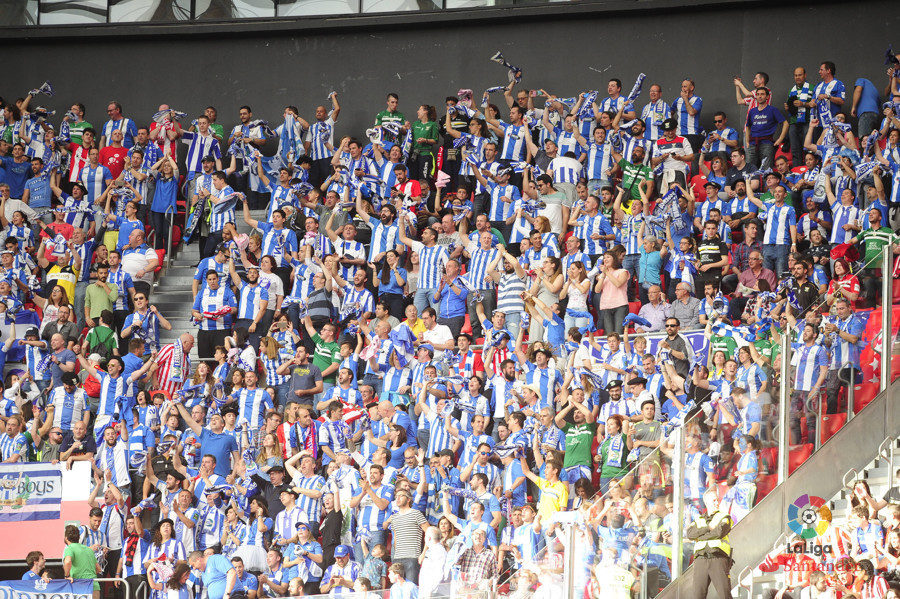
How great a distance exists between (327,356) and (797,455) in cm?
645

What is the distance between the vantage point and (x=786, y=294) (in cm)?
Answer: 1408

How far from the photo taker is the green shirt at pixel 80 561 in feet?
46.5

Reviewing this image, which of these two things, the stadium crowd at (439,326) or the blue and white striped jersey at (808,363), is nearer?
the blue and white striped jersey at (808,363)

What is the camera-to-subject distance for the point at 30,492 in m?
15.1

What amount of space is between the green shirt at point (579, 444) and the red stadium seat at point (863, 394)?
2.86m

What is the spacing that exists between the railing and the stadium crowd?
8.89ft

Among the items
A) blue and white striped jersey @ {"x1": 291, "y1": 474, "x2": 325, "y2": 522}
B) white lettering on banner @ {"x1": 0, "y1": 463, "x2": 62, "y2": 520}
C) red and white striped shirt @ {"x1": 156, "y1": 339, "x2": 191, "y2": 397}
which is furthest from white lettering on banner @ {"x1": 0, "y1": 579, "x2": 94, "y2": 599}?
red and white striped shirt @ {"x1": 156, "y1": 339, "x2": 191, "y2": 397}

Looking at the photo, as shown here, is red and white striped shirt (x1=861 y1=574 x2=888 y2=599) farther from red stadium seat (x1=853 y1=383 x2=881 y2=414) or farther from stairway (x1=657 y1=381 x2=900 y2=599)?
red stadium seat (x1=853 y1=383 x2=881 y2=414)

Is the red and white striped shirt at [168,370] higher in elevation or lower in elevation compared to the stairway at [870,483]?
higher

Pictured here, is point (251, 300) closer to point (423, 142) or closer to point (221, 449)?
point (221, 449)

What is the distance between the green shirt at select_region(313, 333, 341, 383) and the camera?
15953 millimetres

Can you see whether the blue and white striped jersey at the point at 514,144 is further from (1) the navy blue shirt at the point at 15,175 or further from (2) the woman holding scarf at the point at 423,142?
(1) the navy blue shirt at the point at 15,175

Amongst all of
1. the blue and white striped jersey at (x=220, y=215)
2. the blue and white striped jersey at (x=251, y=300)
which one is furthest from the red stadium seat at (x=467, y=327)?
the blue and white striped jersey at (x=220, y=215)

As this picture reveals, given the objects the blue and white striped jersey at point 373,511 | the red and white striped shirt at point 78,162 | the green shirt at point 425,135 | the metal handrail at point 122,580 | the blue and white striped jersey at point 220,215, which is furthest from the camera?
the red and white striped shirt at point 78,162
